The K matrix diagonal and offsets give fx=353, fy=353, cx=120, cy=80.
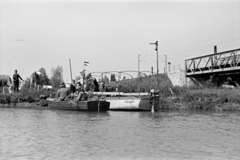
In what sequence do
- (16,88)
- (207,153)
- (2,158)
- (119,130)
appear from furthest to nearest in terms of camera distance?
1. (16,88)
2. (119,130)
3. (207,153)
4. (2,158)

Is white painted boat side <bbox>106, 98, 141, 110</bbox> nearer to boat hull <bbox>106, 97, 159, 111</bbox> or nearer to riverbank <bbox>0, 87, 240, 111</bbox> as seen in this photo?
boat hull <bbox>106, 97, 159, 111</bbox>

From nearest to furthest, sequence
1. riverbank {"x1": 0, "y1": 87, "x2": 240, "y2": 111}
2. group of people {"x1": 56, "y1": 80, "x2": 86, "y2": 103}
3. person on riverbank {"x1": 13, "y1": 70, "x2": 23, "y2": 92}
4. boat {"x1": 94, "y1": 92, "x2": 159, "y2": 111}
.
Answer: group of people {"x1": 56, "y1": 80, "x2": 86, "y2": 103}
boat {"x1": 94, "y1": 92, "x2": 159, "y2": 111}
riverbank {"x1": 0, "y1": 87, "x2": 240, "y2": 111}
person on riverbank {"x1": 13, "y1": 70, "x2": 23, "y2": 92}

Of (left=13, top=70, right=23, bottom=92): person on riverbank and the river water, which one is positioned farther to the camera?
(left=13, top=70, right=23, bottom=92): person on riverbank

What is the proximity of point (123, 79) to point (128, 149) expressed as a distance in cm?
2295

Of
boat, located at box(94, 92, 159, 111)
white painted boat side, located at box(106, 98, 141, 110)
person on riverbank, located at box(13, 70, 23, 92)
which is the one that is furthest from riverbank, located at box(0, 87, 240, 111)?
person on riverbank, located at box(13, 70, 23, 92)

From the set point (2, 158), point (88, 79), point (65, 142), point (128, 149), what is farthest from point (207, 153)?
point (88, 79)

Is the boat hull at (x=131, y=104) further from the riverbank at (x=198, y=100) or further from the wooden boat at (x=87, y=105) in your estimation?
the riverbank at (x=198, y=100)

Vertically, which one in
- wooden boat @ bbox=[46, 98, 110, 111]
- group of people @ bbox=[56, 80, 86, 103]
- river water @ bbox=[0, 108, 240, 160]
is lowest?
river water @ bbox=[0, 108, 240, 160]

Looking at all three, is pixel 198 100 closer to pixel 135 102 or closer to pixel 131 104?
pixel 135 102

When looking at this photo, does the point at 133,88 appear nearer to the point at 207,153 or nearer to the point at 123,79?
the point at 123,79

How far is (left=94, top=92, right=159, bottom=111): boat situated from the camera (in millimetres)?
26484

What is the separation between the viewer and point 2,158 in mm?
9781

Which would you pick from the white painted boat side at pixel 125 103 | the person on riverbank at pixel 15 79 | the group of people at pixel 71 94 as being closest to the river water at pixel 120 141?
the group of people at pixel 71 94

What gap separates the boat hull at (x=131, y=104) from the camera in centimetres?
2655
